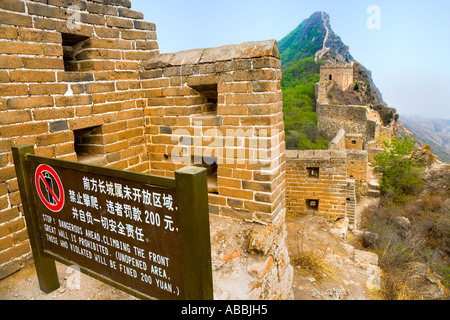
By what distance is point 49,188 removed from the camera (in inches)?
78.4

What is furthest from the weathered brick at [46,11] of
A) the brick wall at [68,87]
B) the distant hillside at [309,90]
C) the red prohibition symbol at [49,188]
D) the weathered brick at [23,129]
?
the distant hillside at [309,90]

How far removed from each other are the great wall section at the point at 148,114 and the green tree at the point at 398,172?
47.6ft

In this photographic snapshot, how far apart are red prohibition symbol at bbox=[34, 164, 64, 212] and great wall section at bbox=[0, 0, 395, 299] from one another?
2.58 ft

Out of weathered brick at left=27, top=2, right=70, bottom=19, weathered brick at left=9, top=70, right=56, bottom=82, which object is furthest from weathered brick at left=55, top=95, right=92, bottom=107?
weathered brick at left=27, top=2, right=70, bottom=19

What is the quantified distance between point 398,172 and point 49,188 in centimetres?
1807

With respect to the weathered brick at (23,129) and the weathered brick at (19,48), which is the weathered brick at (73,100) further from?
the weathered brick at (19,48)

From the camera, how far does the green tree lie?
15850mm

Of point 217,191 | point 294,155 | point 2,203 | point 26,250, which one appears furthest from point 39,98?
point 294,155

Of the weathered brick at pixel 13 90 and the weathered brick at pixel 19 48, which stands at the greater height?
the weathered brick at pixel 19 48

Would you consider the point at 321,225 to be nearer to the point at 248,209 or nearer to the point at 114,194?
the point at 248,209

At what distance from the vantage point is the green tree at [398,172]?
1585cm

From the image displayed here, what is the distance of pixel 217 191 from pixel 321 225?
4.89 metres

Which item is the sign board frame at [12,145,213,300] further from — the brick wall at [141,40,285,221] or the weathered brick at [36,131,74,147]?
the brick wall at [141,40,285,221]

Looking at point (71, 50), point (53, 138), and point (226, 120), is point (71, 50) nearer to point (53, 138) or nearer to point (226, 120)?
point (53, 138)
